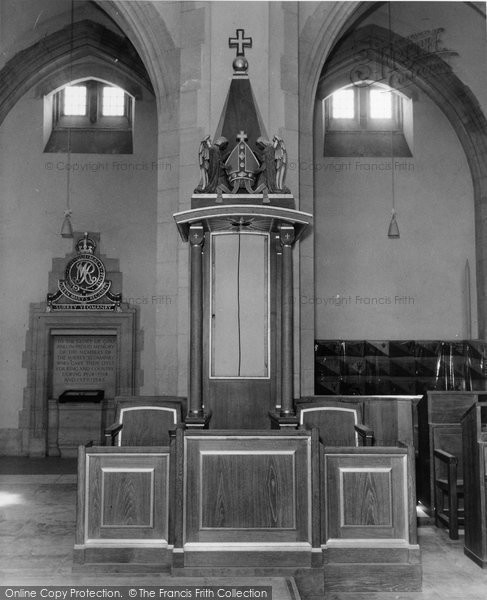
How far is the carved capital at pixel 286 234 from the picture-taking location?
5246 mm

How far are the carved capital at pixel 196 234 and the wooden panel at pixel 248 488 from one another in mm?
1706

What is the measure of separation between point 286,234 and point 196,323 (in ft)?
3.25

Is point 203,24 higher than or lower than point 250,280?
higher

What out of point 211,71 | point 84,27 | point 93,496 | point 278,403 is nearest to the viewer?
point 93,496

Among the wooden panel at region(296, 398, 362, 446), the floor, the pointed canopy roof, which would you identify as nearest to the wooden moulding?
the floor

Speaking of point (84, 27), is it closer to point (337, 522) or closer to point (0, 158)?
point (0, 158)

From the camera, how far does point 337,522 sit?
14.1ft

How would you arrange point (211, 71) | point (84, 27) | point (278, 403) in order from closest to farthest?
1. point (278, 403)
2. point (211, 71)
3. point (84, 27)

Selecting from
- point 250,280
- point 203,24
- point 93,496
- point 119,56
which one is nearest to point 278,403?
point 250,280

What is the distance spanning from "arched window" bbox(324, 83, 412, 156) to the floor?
6905 millimetres

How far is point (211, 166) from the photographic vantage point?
5324 mm

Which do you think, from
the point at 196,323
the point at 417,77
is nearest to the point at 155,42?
the point at 196,323

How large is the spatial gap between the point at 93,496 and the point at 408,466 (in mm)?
2039

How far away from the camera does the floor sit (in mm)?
4031
